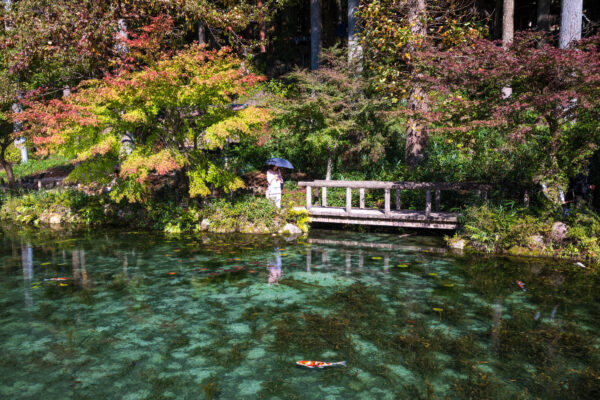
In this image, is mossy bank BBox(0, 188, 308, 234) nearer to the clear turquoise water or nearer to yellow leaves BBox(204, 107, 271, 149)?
yellow leaves BBox(204, 107, 271, 149)

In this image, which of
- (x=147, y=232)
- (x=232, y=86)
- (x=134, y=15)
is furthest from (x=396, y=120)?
(x=134, y=15)

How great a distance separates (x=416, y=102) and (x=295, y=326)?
10436mm

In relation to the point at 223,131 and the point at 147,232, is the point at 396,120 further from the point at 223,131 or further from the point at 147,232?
the point at 147,232

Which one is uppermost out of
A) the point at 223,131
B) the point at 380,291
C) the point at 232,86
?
the point at 232,86

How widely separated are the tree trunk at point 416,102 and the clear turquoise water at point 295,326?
18.2 ft

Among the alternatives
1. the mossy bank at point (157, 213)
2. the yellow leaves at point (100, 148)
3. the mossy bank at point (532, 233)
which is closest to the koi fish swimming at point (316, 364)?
the mossy bank at point (532, 233)

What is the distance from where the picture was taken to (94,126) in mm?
11906

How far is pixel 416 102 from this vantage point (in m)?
14.2

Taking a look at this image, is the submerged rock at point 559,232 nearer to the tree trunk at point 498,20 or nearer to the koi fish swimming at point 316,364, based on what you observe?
the koi fish swimming at point 316,364

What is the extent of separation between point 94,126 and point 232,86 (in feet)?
13.0

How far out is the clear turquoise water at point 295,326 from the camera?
4.45 m

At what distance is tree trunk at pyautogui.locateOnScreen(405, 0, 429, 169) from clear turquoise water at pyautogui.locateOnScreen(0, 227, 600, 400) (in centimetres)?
555

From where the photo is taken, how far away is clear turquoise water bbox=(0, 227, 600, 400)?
4.45 metres

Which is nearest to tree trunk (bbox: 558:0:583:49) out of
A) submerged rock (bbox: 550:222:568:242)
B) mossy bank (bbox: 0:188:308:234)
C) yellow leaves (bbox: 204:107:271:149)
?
submerged rock (bbox: 550:222:568:242)
